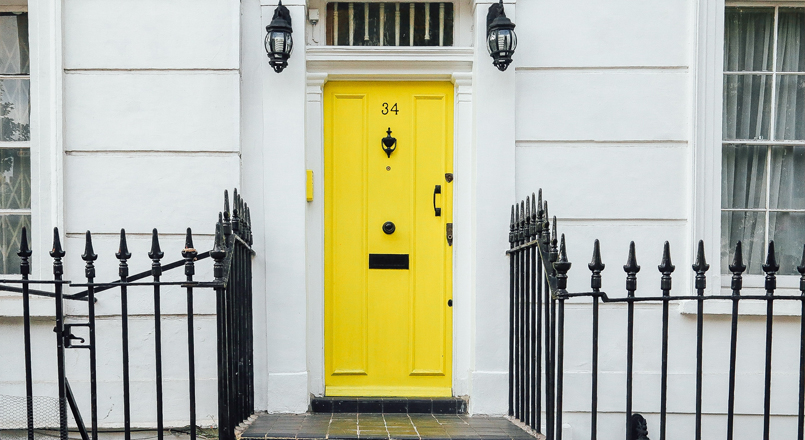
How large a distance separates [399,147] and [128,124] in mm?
1787

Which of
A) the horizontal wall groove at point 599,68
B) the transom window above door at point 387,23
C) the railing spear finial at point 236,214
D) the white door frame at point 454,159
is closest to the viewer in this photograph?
the railing spear finial at point 236,214

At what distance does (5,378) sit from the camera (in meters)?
4.39

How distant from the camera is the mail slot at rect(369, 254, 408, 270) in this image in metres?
4.76

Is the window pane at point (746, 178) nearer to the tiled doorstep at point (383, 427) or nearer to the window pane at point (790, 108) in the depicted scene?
the window pane at point (790, 108)

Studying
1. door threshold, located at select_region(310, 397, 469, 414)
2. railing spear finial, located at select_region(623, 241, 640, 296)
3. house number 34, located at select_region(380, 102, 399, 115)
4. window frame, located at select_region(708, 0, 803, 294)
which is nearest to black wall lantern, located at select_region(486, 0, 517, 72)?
house number 34, located at select_region(380, 102, 399, 115)

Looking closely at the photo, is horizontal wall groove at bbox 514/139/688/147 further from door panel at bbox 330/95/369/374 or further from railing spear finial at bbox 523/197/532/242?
door panel at bbox 330/95/369/374

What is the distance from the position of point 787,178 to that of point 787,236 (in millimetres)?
400

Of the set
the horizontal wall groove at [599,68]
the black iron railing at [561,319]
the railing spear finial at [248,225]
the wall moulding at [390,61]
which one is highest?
the wall moulding at [390,61]

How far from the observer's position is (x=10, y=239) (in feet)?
15.2

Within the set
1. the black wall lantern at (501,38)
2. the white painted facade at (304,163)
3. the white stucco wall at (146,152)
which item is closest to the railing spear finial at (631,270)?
the white painted facade at (304,163)

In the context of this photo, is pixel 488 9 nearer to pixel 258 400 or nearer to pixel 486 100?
pixel 486 100

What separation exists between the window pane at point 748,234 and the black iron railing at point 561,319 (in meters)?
0.75

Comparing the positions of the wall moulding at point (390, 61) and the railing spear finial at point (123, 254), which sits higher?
the wall moulding at point (390, 61)

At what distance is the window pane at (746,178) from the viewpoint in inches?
187
